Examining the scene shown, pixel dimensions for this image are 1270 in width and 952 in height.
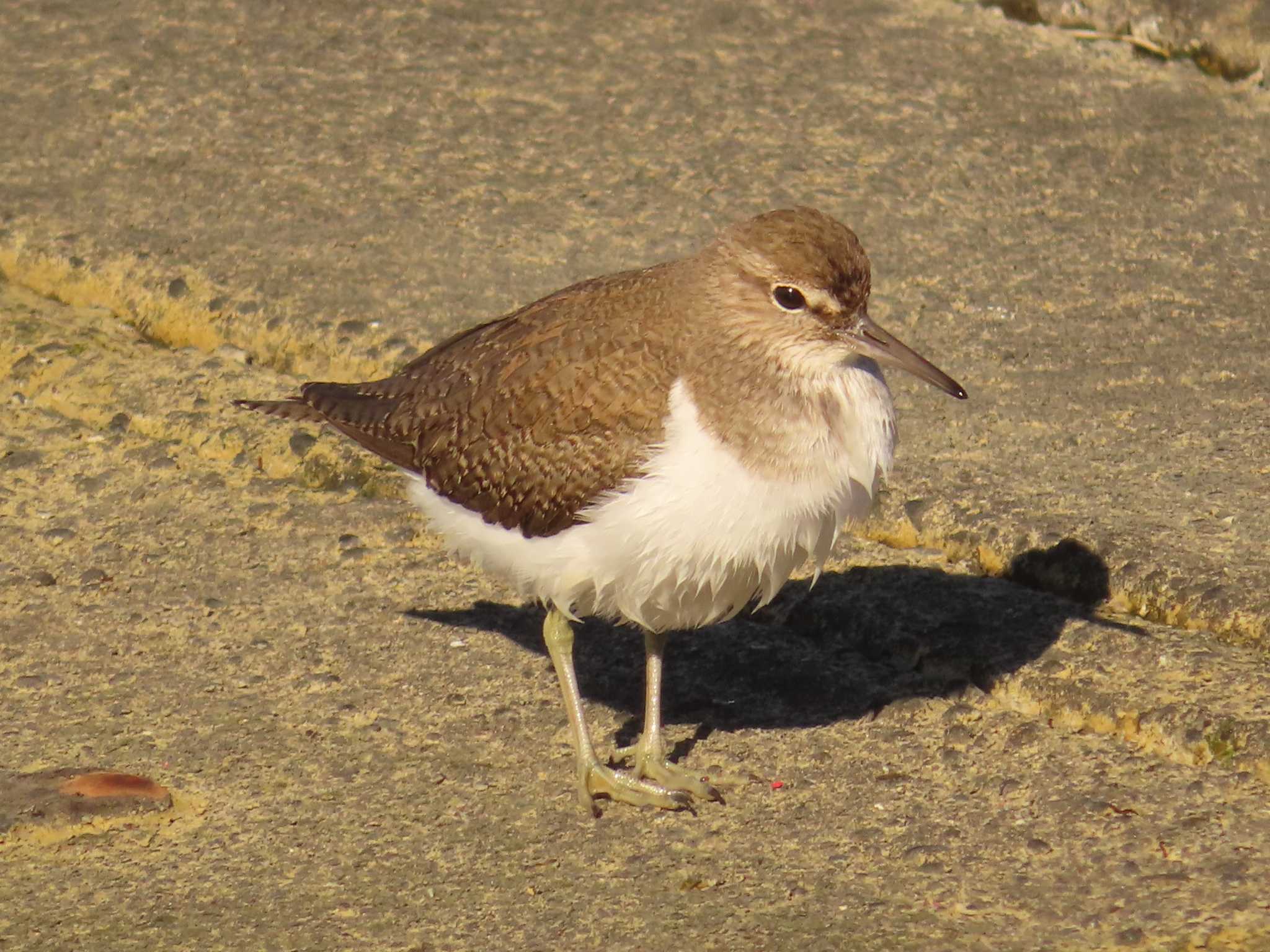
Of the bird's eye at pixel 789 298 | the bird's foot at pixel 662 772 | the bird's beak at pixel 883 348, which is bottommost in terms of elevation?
the bird's foot at pixel 662 772

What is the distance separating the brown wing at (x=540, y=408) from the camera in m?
4.76

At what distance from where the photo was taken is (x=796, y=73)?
8.33 m

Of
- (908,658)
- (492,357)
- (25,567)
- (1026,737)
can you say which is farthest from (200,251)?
(1026,737)

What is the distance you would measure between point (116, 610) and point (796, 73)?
447cm

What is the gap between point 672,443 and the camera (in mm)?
4629

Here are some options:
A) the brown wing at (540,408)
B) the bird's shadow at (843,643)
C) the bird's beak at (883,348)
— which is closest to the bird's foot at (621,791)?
the bird's shadow at (843,643)

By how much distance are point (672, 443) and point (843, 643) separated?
3.84 ft

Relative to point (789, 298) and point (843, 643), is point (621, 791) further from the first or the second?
point (789, 298)

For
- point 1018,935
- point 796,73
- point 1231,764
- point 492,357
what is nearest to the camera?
point 1018,935

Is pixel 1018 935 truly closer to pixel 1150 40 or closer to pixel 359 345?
pixel 359 345

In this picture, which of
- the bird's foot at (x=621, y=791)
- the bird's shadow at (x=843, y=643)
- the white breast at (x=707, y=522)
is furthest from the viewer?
the bird's shadow at (x=843, y=643)

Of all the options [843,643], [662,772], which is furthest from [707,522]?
[843,643]

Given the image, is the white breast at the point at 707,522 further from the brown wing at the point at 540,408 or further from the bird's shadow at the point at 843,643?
the bird's shadow at the point at 843,643

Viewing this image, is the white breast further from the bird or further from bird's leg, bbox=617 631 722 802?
bird's leg, bbox=617 631 722 802
